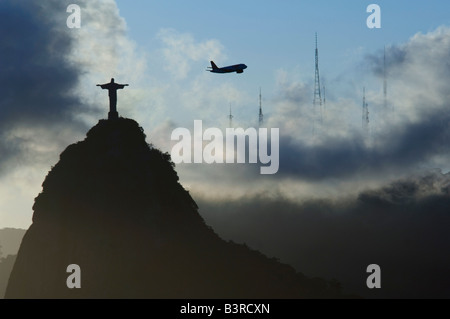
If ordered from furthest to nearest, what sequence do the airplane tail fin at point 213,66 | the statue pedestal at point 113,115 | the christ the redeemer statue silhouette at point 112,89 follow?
1. the statue pedestal at point 113,115
2. the christ the redeemer statue silhouette at point 112,89
3. the airplane tail fin at point 213,66

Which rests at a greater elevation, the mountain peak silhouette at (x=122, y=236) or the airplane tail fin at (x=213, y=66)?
the airplane tail fin at (x=213, y=66)

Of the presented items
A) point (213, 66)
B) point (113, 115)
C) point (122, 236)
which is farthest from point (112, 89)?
point (122, 236)

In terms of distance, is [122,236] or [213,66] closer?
[213,66]

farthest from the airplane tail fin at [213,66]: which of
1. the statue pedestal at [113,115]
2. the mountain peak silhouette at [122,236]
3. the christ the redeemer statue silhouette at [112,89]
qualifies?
the mountain peak silhouette at [122,236]

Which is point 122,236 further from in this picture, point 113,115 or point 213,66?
point 213,66

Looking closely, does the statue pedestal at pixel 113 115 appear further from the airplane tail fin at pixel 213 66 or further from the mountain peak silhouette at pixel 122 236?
the airplane tail fin at pixel 213 66

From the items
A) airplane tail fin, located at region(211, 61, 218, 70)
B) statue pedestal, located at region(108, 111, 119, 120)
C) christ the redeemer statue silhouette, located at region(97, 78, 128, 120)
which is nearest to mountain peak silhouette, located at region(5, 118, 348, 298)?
statue pedestal, located at region(108, 111, 119, 120)

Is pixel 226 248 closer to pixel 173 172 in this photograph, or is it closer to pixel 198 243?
pixel 198 243
